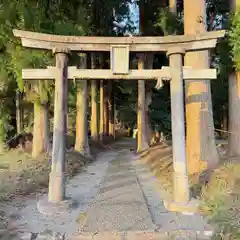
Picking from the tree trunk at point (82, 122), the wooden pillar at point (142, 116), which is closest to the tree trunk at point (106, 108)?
the wooden pillar at point (142, 116)

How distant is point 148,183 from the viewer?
1067 centimetres

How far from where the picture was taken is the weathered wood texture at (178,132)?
752 cm

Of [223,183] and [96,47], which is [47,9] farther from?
[223,183]

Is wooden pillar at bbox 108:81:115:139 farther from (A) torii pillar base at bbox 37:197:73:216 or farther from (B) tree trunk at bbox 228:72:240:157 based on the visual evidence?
(A) torii pillar base at bbox 37:197:73:216

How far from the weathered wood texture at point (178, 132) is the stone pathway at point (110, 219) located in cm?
51

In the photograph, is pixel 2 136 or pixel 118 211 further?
pixel 2 136

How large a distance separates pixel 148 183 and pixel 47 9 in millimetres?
6996

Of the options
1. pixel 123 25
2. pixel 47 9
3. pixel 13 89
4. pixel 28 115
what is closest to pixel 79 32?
pixel 47 9

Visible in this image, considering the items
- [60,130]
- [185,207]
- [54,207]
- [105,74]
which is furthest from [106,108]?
[185,207]

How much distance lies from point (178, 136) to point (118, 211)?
1899mm

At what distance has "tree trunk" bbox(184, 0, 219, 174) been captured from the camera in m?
9.92

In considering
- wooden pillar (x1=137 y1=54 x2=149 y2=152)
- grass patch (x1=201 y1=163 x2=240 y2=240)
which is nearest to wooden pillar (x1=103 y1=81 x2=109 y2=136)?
wooden pillar (x1=137 y1=54 x2=149 y2=152)

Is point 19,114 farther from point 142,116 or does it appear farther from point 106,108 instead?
point 106,108

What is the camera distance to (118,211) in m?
6.86
